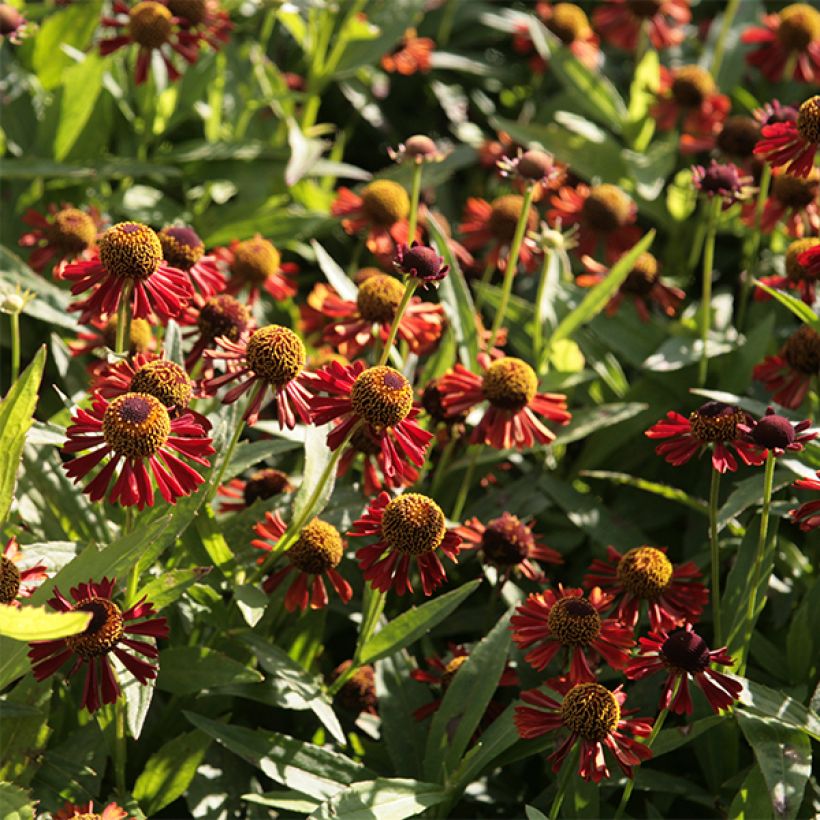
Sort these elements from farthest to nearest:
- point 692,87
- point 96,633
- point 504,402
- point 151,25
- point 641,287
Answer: point 692,87 < point 641,287 < point 151,25 < point 504,402 < point 96,633

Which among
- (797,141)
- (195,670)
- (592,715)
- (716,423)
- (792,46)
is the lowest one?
(195,670)

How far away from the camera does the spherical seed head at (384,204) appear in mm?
2383

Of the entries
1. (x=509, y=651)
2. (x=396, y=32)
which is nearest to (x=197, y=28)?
(x=396, y=32)

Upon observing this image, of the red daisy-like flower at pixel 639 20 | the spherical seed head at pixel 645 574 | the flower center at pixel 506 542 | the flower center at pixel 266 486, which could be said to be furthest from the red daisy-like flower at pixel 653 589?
the red daisy-like flower at pixel 639 20

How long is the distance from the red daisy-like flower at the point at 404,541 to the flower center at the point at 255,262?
0.67 m

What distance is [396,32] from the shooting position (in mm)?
2889

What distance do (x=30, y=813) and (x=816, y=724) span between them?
3.31ft

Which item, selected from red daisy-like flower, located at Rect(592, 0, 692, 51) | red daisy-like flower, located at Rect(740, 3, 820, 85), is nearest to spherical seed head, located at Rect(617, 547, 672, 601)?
red daisy-like flower, located at Rect(740, 3, 820, 85)

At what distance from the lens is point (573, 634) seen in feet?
5.51

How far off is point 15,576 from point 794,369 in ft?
4.22

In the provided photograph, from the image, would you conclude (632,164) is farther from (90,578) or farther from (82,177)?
(90,578)

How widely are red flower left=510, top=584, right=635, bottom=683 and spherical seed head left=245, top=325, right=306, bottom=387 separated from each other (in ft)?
1.52

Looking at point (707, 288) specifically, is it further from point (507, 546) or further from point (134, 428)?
point (134, 428)

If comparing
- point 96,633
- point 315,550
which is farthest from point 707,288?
point 96,633
